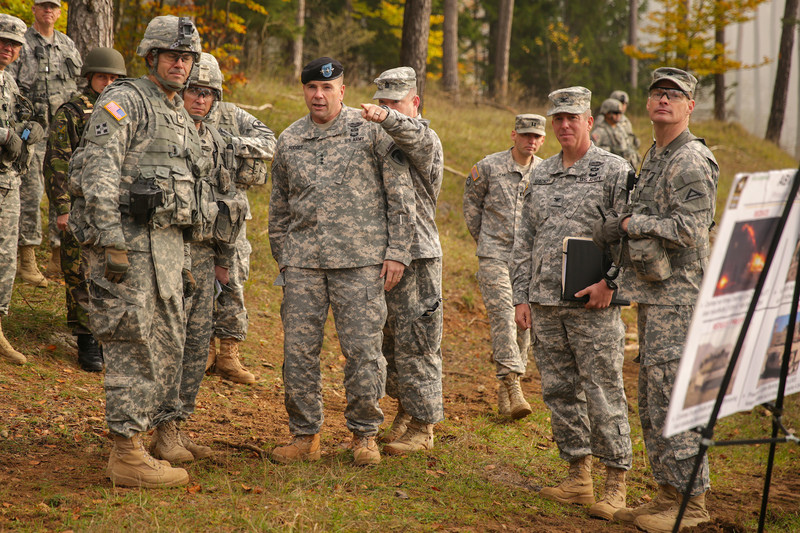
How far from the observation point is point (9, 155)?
19.9 ft

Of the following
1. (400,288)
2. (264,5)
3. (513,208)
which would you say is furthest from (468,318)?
(264,5)

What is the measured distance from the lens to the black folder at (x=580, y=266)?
4500 mm

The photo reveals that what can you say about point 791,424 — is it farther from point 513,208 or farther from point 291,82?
point 291,82

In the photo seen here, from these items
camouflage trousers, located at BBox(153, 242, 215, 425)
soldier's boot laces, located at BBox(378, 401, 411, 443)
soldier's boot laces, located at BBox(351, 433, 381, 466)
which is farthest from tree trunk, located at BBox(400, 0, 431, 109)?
soldier's boot laces, located at BBox(351, 433, 381, 466)

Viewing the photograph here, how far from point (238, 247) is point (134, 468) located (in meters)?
2.86

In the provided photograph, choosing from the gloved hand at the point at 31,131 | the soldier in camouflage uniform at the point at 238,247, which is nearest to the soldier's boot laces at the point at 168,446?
the soldier in camouflage uniform at the point at 238,247

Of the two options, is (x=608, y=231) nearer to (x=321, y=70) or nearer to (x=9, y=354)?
(x=321, y=70)

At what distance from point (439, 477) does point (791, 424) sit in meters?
4.09

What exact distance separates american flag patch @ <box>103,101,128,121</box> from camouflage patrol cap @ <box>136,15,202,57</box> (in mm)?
359

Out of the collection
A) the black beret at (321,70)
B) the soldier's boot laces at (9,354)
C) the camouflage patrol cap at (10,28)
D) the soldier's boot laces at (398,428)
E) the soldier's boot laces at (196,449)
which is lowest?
the soldier's boot laces at (398,428)

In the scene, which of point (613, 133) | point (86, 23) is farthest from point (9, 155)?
point (613, 133)

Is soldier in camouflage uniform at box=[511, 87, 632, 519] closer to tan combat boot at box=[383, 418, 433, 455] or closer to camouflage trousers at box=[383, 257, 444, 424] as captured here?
camouflage trousers at box=[383, 257, 444, 424]

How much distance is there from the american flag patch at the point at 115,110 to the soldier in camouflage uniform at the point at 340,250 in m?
1.17

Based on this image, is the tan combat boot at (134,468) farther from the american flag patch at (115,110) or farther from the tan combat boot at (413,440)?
the american flag patch at (115,110)
